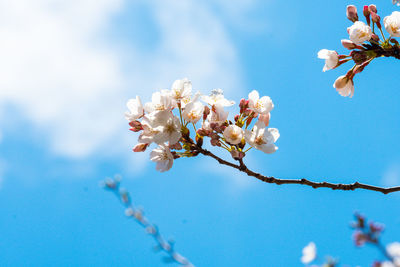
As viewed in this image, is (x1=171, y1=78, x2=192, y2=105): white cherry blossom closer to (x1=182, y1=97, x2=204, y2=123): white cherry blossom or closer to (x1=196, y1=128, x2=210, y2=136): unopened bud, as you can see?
(x1=182, y1=97, x2=204, y2=123): white cherry blossom

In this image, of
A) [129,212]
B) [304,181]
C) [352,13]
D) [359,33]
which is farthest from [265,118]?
[129,212]

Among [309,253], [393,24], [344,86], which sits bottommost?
[309,253]

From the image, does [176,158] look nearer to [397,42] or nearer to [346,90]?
[346,90]

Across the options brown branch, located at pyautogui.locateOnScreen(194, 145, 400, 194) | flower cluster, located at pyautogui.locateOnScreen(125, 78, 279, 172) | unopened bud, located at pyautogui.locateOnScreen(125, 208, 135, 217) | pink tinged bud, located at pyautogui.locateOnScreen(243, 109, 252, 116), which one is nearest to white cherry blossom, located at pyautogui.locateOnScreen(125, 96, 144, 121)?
flower cluster, located at pyautogui.locateOnScreen(125, 78, 279, 172)

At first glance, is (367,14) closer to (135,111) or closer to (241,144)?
(241,144)

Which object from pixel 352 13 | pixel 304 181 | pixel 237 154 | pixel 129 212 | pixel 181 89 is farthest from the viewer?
pixel 129 212

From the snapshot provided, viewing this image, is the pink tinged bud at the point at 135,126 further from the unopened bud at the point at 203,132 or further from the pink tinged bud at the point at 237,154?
the pink tinged bud at the point at 237,154

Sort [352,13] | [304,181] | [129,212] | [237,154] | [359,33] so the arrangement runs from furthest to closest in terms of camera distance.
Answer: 1. [129,212]
2. [352,13]
3. [359,33]
4. [237,154]
5. [304,181]

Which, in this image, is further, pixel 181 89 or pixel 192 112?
pixel 181 89
